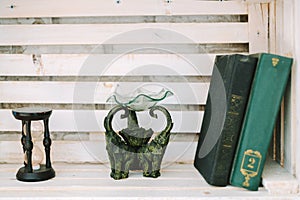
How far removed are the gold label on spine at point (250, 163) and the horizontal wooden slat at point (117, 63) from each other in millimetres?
292

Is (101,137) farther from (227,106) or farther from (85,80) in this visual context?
(227,106)

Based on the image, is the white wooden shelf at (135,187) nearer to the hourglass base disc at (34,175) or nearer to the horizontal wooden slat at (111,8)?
the hourglass base disc at (34,175)

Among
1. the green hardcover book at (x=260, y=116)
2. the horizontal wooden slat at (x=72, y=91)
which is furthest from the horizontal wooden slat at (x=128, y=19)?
the green hardcover book at (x=260, y=116)

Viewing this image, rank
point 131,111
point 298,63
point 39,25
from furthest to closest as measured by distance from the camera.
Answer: point 39,25 < point 131,111 < point 298,63

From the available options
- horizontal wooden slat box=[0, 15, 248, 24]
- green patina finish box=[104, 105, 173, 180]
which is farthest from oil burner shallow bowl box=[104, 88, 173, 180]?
horizontal wooden slat box=[0, 15, 248, 24]

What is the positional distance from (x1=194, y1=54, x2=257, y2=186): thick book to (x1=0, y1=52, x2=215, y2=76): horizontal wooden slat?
156mm

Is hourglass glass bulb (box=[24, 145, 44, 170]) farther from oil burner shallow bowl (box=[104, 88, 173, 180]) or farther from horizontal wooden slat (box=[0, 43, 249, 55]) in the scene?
horizontal wooden slat (box=[0, 43, 249, 55])

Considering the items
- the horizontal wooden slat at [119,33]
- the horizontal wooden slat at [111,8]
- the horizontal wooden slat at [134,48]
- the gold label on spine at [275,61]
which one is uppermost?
the horizontal wooden slat at [111,8]

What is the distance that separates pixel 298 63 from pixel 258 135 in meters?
0.18

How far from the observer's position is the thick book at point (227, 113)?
1012 millimetres

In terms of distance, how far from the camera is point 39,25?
1245 mm

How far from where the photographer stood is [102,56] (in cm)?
125

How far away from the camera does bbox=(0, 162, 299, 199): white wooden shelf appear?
989 millimetres

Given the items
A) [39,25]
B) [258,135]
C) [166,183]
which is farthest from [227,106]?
[39,25]
